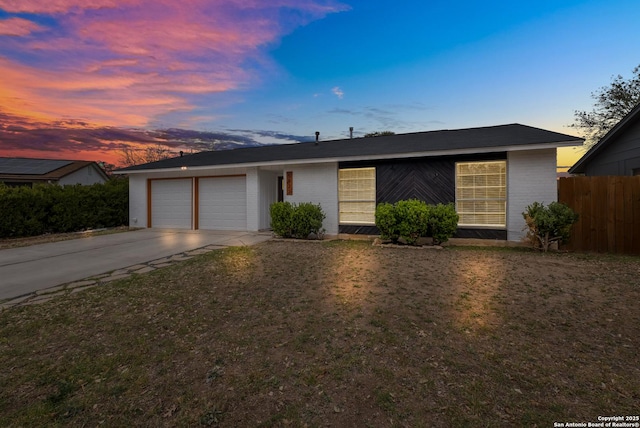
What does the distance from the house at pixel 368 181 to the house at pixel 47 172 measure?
12.3 meters

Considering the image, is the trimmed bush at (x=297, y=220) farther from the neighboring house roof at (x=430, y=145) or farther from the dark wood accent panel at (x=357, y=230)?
the neighboring house roof at (x=430, y=145)

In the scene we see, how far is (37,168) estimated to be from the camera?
2384 centimetres

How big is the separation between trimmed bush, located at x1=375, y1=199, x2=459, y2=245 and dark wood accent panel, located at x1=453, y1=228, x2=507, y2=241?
627 millimetres

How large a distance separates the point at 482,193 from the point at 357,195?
403 centimetres

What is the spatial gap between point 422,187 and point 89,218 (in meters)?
14.7

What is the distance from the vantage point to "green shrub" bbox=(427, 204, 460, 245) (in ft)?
28.7

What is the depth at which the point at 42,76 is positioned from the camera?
456 inches

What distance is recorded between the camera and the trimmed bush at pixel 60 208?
37.0ft

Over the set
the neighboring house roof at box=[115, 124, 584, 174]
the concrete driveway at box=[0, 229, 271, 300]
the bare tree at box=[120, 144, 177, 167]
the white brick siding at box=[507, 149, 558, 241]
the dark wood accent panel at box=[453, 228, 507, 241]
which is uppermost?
the bare tree at box=[120, 144, 177, 167]

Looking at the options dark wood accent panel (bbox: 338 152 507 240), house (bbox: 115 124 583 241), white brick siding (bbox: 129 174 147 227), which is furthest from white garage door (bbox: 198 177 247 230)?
dark wood accent panel (bbox: 338 152 507 240)

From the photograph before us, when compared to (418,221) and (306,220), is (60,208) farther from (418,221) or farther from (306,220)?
(418,221)

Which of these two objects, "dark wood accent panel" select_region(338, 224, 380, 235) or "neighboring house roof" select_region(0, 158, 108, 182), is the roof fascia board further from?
"neighboring house roof" select_region(0, 158, 108, 182)

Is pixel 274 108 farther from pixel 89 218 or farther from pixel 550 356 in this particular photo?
pixel 550 356

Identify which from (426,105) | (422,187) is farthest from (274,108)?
(422,187)
